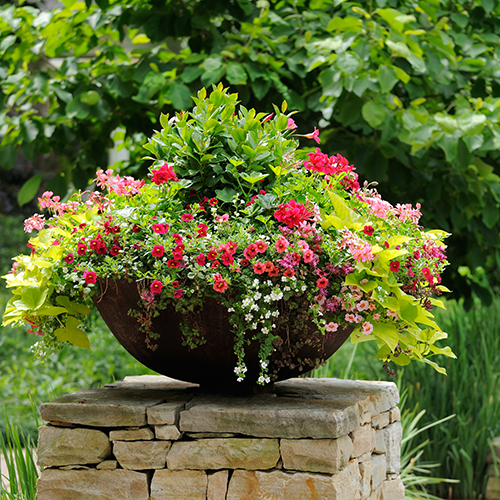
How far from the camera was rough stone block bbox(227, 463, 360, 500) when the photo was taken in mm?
1380

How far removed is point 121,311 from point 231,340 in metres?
0.29

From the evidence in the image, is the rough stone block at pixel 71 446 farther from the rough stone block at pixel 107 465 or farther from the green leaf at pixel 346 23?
the green leaf at pixel 346 23

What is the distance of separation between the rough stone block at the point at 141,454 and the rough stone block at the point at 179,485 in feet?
0.10

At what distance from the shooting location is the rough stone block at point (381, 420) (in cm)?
178

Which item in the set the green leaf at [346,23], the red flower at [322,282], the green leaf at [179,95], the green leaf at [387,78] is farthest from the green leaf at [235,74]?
the red flower at [322,282]

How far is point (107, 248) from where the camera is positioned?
1483mm

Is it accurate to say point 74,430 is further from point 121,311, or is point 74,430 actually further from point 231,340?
point 231,340

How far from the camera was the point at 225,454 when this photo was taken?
143 centimetres

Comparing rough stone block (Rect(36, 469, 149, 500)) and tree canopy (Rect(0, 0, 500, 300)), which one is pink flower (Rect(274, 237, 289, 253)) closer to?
rough stone block (Rect(36, 469, 149, 500))

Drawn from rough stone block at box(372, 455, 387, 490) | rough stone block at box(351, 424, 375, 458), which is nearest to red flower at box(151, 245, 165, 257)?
rough stone block at box(351, 424, 375, 458)

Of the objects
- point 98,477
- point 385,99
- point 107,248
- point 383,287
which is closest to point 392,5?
point 385,99

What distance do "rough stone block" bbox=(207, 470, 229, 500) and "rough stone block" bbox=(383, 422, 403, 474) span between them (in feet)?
2.03

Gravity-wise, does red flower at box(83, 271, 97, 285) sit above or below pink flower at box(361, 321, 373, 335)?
above

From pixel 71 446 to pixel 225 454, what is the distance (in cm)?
40
